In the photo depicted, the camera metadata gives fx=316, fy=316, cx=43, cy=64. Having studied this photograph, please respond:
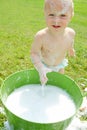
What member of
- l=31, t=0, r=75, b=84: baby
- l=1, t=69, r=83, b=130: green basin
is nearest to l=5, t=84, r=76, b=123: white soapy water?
l=1, t=69, r=83, b=130: green basin

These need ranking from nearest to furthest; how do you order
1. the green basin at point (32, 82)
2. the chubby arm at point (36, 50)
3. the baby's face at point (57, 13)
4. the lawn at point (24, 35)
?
the green basin at point (32, 82)
the baby's face at point (57, 13)
the chubby arm at point (36, 50)
the lawn at point (24, 35)

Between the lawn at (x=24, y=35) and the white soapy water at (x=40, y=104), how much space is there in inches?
11.5

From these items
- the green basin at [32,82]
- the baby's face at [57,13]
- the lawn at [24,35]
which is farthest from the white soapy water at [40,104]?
the baby's face at [57,13]

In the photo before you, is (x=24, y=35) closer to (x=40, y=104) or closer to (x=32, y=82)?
(x=32, y=82)

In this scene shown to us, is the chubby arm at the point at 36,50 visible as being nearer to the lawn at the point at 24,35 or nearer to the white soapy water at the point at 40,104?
the white soapy water at the point at 40,104

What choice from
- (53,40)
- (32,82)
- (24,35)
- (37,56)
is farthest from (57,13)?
(24,35)

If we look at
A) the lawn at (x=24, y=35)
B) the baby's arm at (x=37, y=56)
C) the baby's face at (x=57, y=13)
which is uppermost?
the baby's face at (x=57, y=13)

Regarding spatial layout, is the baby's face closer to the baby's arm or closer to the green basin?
the baby's arm

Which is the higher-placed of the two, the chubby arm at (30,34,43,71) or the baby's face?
the baby's face

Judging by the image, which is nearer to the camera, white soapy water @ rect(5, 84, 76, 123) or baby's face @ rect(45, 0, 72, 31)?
white soapy water @ rect(5, 84, 76, 123)

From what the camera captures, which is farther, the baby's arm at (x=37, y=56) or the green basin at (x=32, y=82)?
the baby's arm at (x=37, y=56)

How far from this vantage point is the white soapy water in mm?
2266

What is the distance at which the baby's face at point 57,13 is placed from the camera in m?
2.38

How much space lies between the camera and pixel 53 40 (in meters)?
2.61
